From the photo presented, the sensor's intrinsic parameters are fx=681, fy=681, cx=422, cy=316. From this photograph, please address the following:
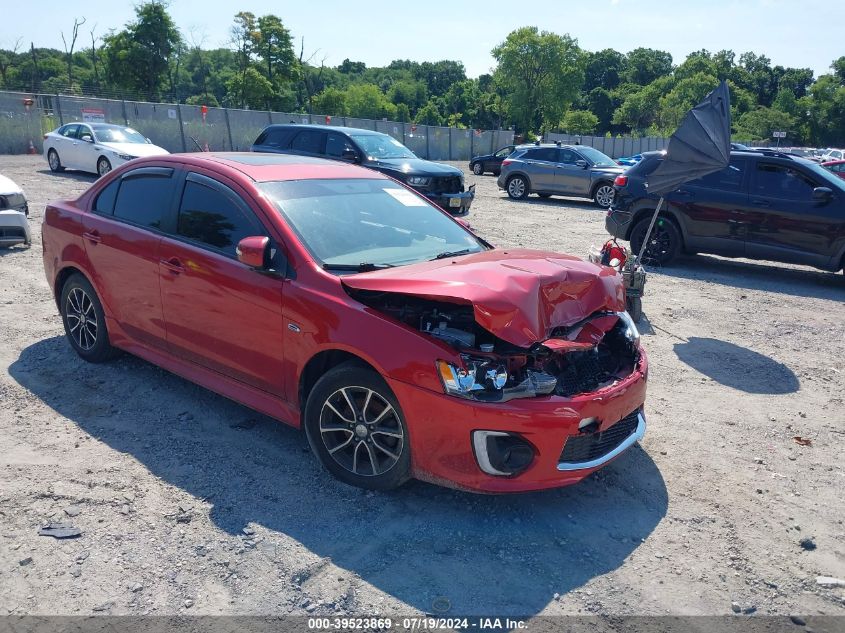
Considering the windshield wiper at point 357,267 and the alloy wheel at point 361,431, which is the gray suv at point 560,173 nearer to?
the windshield wiper at point 357,267

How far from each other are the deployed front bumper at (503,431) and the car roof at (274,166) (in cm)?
193

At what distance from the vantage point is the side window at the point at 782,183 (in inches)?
388

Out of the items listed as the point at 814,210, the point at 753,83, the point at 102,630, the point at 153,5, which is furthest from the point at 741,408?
the point at 753,83

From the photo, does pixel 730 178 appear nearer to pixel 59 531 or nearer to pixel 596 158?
pixel 596 158

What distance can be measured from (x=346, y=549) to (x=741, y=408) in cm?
357

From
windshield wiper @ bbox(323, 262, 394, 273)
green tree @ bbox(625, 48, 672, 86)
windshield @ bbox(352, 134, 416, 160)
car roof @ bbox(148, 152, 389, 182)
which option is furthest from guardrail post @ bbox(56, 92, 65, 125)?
green tree @ bbox(625, 48, 672, 86)

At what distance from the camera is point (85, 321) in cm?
555

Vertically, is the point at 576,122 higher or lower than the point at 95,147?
higher

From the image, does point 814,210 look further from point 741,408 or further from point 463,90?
point 463,90

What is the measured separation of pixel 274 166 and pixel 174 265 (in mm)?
988

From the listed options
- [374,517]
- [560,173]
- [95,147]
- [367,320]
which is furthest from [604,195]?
[374,517]

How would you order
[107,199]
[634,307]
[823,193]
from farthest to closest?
[823,193] → [634,307] → [107,199]

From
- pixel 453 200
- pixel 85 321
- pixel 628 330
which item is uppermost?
pixel 453 200

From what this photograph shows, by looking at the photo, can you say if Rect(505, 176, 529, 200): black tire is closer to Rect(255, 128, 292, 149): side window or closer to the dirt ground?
Rect(255, 128, 292, 149): side window
